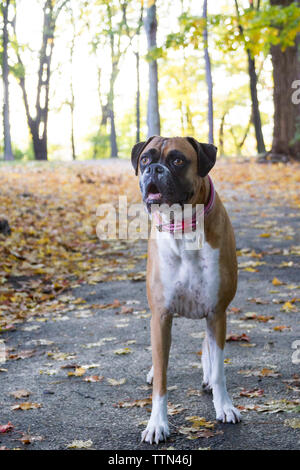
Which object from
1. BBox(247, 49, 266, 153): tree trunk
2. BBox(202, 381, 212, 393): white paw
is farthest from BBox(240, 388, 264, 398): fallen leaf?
BBox(247, 49, 266, 153): tree trunk

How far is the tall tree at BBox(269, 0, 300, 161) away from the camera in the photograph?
1809 centimetres

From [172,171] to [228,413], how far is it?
152cm

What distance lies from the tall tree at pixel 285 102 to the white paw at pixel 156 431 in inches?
615

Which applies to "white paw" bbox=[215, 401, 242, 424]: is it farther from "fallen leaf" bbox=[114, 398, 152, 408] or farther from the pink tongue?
the pink tongue

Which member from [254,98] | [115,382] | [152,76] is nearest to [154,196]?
[115,382]

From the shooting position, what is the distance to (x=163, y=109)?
45.2 meters

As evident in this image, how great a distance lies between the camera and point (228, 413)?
3.55 metres

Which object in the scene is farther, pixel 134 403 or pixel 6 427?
pixel 134 403

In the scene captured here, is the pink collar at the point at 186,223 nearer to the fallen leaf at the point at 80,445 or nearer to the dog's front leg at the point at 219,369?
the dog's front leg at the point at 219,369

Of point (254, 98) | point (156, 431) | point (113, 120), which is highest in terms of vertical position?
point (113, 120)

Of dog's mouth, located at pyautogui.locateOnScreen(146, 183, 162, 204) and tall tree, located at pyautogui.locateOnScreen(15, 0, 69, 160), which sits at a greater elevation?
tall tree, located at pyautogui.locateOnScreen(15, 0, 69, 160)

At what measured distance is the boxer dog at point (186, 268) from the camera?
10.8 ft

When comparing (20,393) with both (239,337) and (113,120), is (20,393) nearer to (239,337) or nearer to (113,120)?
(239,337)

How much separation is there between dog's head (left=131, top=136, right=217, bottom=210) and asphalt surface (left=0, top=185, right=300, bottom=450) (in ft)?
4.61
